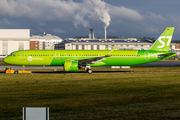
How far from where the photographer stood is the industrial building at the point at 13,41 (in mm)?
131000

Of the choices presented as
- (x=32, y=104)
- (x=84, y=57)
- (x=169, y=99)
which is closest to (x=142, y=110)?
(x=169, y=99)

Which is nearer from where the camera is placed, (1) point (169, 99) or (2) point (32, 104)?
(2) point (32, 104)

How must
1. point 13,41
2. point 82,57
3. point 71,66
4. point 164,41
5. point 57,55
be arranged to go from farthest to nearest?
1. point 13,41
2. point 164,41
3. point 82,57
4. point 57,55
5. point 71,66

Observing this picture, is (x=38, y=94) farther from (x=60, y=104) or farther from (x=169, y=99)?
(x=169, y=99)

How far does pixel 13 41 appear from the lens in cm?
13125

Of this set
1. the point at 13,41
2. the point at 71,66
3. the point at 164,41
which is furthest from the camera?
the point at 13,41

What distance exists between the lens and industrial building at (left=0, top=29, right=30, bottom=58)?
131000 mm

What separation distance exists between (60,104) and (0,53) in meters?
123

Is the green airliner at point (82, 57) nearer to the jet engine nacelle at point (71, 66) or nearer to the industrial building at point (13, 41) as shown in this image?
the jet engine nacelle at point (71, 66)

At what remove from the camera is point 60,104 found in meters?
16.8

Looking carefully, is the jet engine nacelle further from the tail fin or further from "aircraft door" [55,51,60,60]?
the tail fin

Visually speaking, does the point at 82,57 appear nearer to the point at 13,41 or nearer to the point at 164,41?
the point at 164,41

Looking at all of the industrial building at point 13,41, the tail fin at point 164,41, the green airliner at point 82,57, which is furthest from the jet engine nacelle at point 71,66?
the industrial building at point 13,41

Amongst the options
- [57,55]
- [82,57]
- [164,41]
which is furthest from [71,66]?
[164,41]
